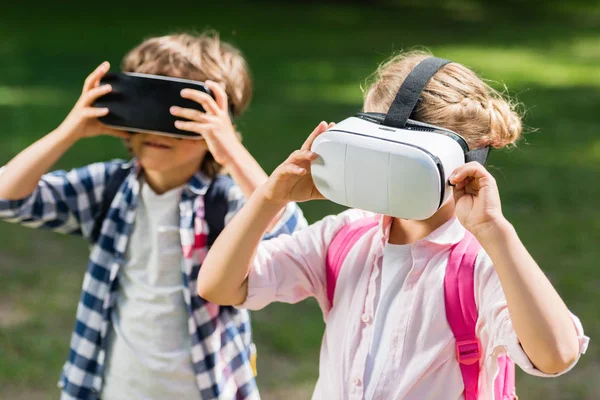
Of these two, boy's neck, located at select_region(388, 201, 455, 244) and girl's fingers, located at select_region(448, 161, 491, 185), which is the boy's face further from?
girl's fingers, located at select_region(448, 161, 491, 185)

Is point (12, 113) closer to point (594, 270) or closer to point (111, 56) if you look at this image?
point (111, 56)

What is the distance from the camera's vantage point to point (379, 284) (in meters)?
2.23

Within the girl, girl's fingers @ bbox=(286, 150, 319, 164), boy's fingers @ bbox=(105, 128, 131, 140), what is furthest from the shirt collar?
girl's fingers @ bbox=(286, 150, 319, 164)

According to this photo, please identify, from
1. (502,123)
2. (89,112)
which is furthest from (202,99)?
(502,123)

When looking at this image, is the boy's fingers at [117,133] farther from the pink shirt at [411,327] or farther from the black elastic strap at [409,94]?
the black elastic strap at [409,94]

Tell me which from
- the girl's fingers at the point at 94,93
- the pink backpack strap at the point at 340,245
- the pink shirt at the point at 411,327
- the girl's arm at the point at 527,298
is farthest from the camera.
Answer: the girl's fingers at the point at 94,93

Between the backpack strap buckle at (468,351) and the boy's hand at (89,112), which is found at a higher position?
the boy's hand at (89,112)

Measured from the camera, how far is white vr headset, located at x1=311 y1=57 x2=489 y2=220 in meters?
1.90

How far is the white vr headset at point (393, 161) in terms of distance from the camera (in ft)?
6.23

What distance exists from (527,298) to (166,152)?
143cm

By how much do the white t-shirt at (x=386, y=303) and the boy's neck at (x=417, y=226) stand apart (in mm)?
29

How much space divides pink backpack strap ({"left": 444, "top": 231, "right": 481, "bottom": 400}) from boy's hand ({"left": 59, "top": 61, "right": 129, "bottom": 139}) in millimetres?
1300

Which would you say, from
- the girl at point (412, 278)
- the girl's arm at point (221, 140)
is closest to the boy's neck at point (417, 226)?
the girl at point (412, 278)

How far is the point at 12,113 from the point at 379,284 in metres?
8.21
